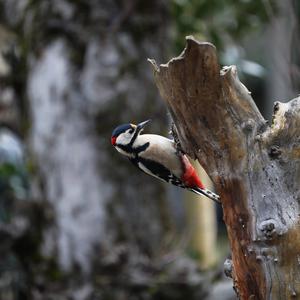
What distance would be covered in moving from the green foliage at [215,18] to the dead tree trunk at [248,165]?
4.07 meters

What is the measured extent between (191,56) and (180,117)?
27 centimetres

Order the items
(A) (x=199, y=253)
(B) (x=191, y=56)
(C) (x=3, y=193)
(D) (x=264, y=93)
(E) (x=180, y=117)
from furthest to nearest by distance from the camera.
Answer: (D) (x=264, y=93), (A) (x=199, y=253), (C) (x=3, y=193), (E) (x=180, y=117), (B) (x=191, y=56)

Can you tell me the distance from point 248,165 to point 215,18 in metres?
4.66

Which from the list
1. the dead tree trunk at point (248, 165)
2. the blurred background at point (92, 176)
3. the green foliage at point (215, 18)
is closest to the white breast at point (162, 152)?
the dead tree trunk at point (248, 165)

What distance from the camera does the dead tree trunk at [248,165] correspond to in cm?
245

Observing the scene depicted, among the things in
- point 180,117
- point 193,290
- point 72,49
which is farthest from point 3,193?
point 180,117

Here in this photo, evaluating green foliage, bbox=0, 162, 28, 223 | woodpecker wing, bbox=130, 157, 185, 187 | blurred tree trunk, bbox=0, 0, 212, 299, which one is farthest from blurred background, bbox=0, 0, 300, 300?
woodpecker wing, bbox=130, 157, 185, 187

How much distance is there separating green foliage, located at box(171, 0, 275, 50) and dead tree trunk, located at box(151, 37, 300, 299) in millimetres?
4067

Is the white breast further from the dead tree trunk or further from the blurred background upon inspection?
the blurred background

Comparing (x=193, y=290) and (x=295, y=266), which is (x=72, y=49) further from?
(x=295, y=266)

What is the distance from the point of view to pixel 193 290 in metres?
5.04

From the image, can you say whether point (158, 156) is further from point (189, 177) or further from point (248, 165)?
point (248, 165)

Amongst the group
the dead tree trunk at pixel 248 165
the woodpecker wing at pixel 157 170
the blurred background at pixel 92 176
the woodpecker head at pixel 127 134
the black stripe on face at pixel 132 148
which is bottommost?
the dead tree trunk at pixel 248 165

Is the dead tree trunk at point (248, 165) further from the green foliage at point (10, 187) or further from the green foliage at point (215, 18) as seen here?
the green foliage at point (215, 18)
